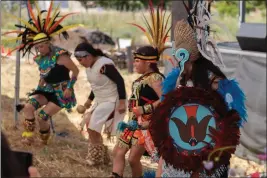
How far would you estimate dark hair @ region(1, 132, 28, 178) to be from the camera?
7.85ft

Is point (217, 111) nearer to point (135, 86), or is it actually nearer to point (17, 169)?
point (135, 86)

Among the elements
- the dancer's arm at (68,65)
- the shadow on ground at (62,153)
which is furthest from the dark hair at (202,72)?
the dancer's arm at (68,65)

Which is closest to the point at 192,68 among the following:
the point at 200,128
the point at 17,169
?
the point at 200,128

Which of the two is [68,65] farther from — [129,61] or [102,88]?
[129,61]

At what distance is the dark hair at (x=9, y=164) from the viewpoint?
7.85ft

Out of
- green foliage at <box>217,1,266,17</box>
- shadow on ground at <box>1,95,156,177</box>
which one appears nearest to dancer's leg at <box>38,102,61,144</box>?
shadow on ground at <box>1,95,156,177</box>

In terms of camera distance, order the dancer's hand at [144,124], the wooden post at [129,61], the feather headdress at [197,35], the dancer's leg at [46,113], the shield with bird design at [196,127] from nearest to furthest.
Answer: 1. the shield with bird design at [196,127]
2. the feather headdress at [197,35]
3. the dancer's hand at [144,124]
4. the dancer's leg at [46,113]
5. the wooden post at [129,61]

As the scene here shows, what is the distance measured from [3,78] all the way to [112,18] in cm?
1687

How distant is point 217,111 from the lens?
425cm

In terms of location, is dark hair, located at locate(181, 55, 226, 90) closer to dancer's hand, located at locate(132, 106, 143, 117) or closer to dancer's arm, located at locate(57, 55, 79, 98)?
dancer's hand, located at locate(132, 106, 143, 117)

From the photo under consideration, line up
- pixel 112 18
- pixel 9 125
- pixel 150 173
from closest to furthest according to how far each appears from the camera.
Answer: pixel 150 173 < pixel 9 125 < pixel 112 18

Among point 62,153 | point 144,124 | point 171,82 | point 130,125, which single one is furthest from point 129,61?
point 171,82

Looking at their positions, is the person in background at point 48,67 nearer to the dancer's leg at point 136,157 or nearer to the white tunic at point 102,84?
the white tunic at point 102,84

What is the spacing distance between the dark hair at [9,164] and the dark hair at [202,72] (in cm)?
Result: 207
